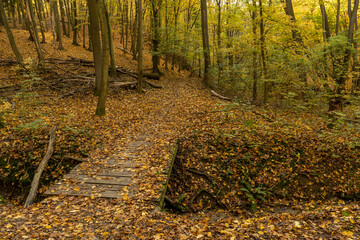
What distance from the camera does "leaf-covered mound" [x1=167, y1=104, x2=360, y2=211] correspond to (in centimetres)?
631

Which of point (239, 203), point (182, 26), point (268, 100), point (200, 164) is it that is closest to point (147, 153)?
point (200, 164)

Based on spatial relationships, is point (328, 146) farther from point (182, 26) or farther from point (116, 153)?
point (182, 26)

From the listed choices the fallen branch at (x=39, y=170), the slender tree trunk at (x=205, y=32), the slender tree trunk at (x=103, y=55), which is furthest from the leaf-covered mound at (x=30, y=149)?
the slender tree trunk at (x=205, y=32)

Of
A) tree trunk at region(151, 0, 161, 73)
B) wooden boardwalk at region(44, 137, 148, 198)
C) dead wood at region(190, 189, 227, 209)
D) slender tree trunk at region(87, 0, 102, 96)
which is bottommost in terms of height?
dead wood at region(190, 189, 227, 209)

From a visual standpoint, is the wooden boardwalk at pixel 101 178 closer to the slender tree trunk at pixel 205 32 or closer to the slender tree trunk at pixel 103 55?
the slender tree trunk at pixel 103 55

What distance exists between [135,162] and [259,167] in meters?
4.43

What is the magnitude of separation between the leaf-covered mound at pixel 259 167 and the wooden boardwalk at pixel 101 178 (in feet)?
4.72

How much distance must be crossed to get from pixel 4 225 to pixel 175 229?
3.20 m

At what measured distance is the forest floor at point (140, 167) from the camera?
3.62 m

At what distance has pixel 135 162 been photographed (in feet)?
20.7

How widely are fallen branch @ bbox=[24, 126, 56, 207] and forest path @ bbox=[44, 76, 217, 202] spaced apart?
1.92 feet

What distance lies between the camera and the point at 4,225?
3715 millimetres

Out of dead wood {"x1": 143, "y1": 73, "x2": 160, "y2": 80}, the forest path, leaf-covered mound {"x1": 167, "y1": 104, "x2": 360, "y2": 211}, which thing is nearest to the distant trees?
dead wood {"x1": 143, "y1": 73, "x2": 160, "y2": 80}

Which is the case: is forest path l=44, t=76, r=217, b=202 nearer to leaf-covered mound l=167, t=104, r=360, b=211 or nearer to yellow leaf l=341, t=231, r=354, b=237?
leaf-covered mound l=167, t=104, r=360, b=211
